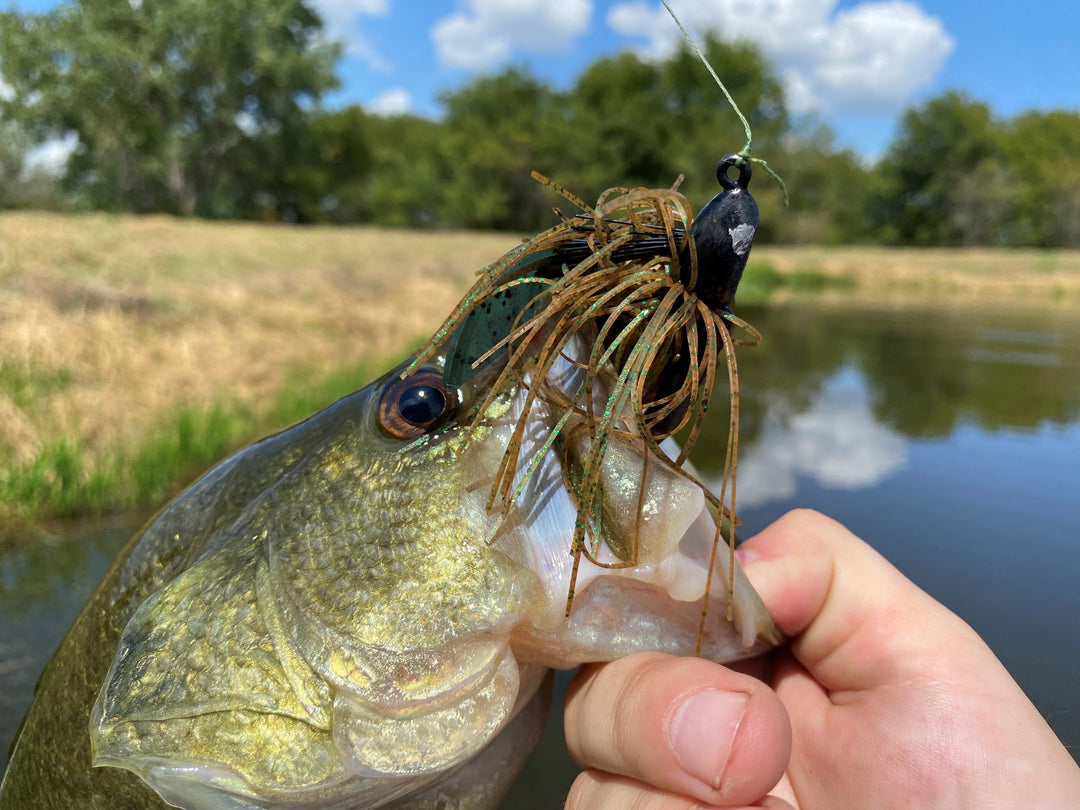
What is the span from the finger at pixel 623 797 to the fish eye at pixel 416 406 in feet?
2.46

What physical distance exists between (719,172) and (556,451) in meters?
0.52

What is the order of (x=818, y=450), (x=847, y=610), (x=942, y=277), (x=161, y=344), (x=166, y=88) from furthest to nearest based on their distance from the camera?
(x=166, y=88)
(x=942, y=277)
(x=161, y=344)
(x=818, y=450)
(x=847, y=610)

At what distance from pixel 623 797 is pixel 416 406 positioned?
2.65 ft

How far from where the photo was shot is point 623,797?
3.99ft

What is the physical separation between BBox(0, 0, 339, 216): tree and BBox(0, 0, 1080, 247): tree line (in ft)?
0.31

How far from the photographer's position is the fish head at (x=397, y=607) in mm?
1083

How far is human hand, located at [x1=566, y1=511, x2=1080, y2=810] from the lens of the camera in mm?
1067

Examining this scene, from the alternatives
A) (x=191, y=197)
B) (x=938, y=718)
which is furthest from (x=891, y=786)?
(x=191, y=197)

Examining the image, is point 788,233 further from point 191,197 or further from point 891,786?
point 891,786

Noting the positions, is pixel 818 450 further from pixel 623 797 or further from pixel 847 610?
pixel 623 797

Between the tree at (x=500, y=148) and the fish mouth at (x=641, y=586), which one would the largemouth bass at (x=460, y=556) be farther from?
the tree at (x=500, y=148)

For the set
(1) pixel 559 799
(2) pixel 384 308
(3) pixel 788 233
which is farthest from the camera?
(3) pixel 788 233

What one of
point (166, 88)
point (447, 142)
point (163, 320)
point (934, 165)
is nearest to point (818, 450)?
point (163, 320)

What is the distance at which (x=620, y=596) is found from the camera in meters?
1.20
